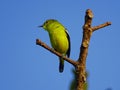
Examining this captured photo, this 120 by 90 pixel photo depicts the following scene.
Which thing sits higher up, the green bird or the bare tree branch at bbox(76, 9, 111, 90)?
the green bird

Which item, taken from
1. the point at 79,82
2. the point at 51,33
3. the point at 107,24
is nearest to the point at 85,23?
the point at 107,24

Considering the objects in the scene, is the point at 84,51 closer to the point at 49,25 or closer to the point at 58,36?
the point at 49,25

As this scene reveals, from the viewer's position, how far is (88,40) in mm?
3426

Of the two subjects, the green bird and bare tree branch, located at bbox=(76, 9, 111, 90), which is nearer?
bare tree branch, located at bbox=(76, 9, 111, 90)

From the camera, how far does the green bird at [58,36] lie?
6.29 meters

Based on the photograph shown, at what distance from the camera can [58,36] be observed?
6.50m

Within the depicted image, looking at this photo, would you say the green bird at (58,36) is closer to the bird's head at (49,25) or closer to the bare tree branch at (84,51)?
the bird's head at (49,25)

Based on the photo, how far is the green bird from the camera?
6.29 meters

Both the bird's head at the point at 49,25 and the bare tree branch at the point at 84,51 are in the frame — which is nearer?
the bare tree branch at the point at 84,51

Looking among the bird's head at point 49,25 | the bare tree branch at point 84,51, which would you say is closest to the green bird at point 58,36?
the bird's head at point 49,25

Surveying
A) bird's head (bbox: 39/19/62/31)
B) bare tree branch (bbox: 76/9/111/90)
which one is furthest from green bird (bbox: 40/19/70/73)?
bare tree branch (bbox: 76/9/111/90)

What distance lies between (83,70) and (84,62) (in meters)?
0.12

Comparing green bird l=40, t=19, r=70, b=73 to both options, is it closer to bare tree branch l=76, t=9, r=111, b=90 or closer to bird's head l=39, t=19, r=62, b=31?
bird's head l=39, t=19, r=62, b=31

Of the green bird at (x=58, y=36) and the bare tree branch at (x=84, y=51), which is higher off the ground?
the green bird at (x=58, y=36)
